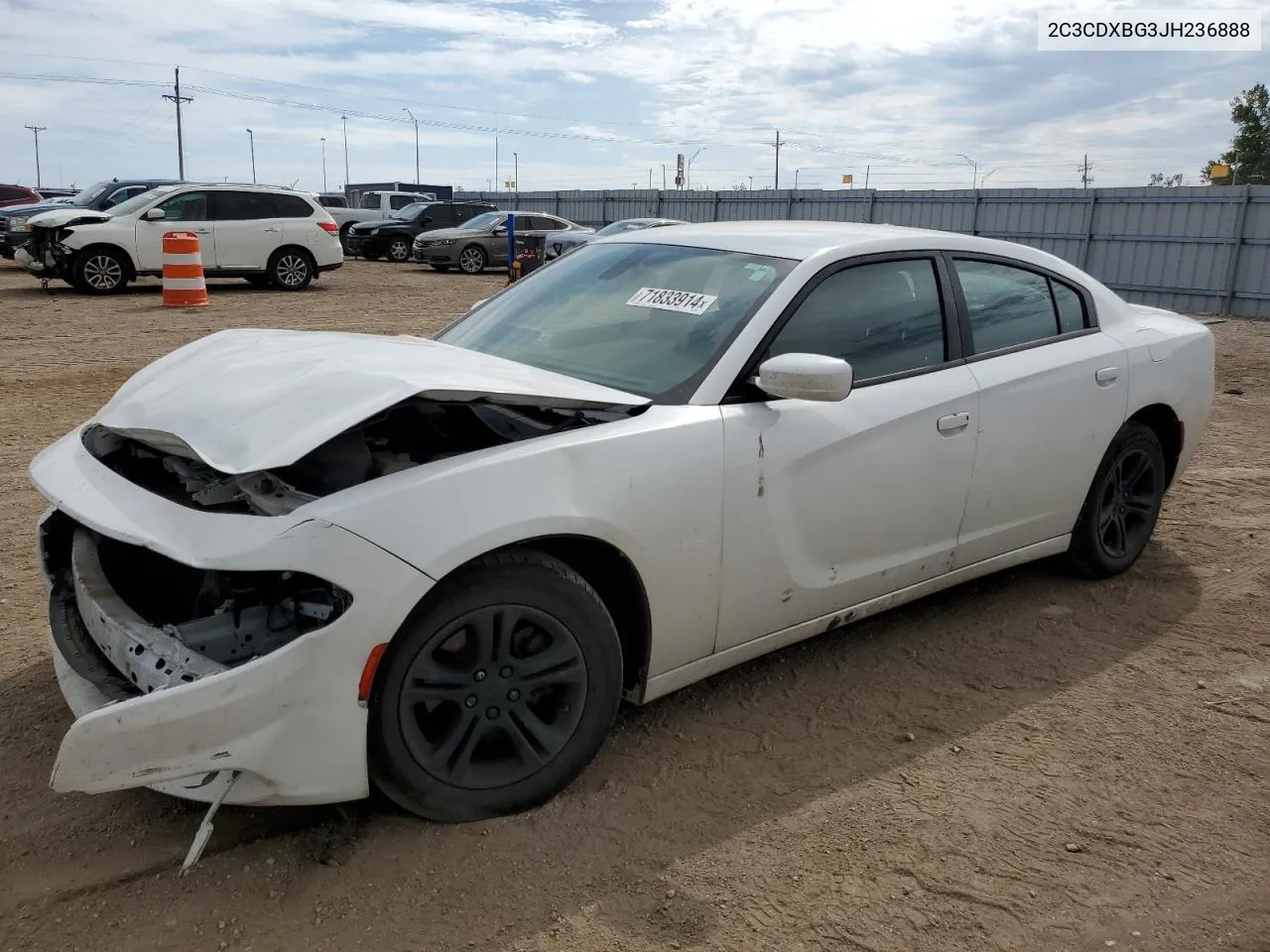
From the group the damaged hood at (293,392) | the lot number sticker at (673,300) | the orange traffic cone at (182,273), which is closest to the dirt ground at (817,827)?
the damaged hood at (293,392)

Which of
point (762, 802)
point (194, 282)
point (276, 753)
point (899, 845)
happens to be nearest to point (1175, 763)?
point (899, 845)

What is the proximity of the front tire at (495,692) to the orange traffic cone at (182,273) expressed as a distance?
43.1ft

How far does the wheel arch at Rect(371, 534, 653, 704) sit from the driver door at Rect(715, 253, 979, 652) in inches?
11.2

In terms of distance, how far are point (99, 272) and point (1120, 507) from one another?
14976mm

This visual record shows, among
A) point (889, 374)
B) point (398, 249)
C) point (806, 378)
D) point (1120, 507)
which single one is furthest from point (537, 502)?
point (398, 249)

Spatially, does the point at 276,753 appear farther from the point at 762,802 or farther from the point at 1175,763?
the point at 1175,763

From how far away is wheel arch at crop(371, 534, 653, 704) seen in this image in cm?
286

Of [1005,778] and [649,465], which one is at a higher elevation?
[649,465]

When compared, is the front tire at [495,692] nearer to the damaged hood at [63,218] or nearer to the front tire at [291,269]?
the damaged hood at [63,218]

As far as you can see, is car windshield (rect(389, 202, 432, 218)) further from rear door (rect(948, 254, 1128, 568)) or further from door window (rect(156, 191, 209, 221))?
rear door (rect(948, 254, 1128, 568))

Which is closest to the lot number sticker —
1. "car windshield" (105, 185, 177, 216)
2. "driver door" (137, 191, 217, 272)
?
"driver door" (137, 191, 217, 272)

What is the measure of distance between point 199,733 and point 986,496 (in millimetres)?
2826

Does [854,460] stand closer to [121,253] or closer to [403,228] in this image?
[121,253]

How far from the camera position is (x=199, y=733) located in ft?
7.80
